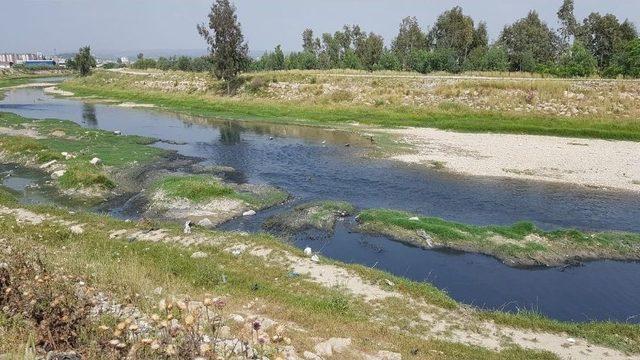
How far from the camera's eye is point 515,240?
21.6 meters

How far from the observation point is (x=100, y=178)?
28.7 meters

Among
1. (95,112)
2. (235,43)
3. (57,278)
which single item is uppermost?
(235,43)

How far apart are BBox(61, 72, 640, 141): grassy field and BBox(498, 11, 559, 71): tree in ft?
87.7

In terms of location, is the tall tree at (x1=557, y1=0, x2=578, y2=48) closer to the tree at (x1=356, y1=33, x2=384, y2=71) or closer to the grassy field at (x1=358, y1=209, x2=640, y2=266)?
the tree at (x1=356, y1=33, x2=384, y2=71)

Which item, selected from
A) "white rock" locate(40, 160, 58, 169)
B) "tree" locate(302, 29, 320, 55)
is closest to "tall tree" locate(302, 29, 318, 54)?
"tree" locate(302, 29, 320, 55)

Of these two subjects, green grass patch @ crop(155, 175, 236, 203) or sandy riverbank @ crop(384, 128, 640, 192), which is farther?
sandy riverbank @ crop(384, 128, 640, 192)

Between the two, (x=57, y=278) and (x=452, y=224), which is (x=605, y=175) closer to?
(x=452, y=224)

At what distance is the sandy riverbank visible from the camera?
32094 mm

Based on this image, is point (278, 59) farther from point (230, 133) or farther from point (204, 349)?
point (204, 349)

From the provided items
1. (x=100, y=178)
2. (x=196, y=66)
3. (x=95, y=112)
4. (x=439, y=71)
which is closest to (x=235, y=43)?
(x=95, y=112)

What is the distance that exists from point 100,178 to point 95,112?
42387 mm

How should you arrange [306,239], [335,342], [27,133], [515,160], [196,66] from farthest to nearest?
[196,66]
[27,133]
[515,160]
[306,239]
[335,342]

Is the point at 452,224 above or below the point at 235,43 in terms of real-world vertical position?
below

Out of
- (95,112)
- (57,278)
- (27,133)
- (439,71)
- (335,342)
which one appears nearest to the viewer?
(57,278)
